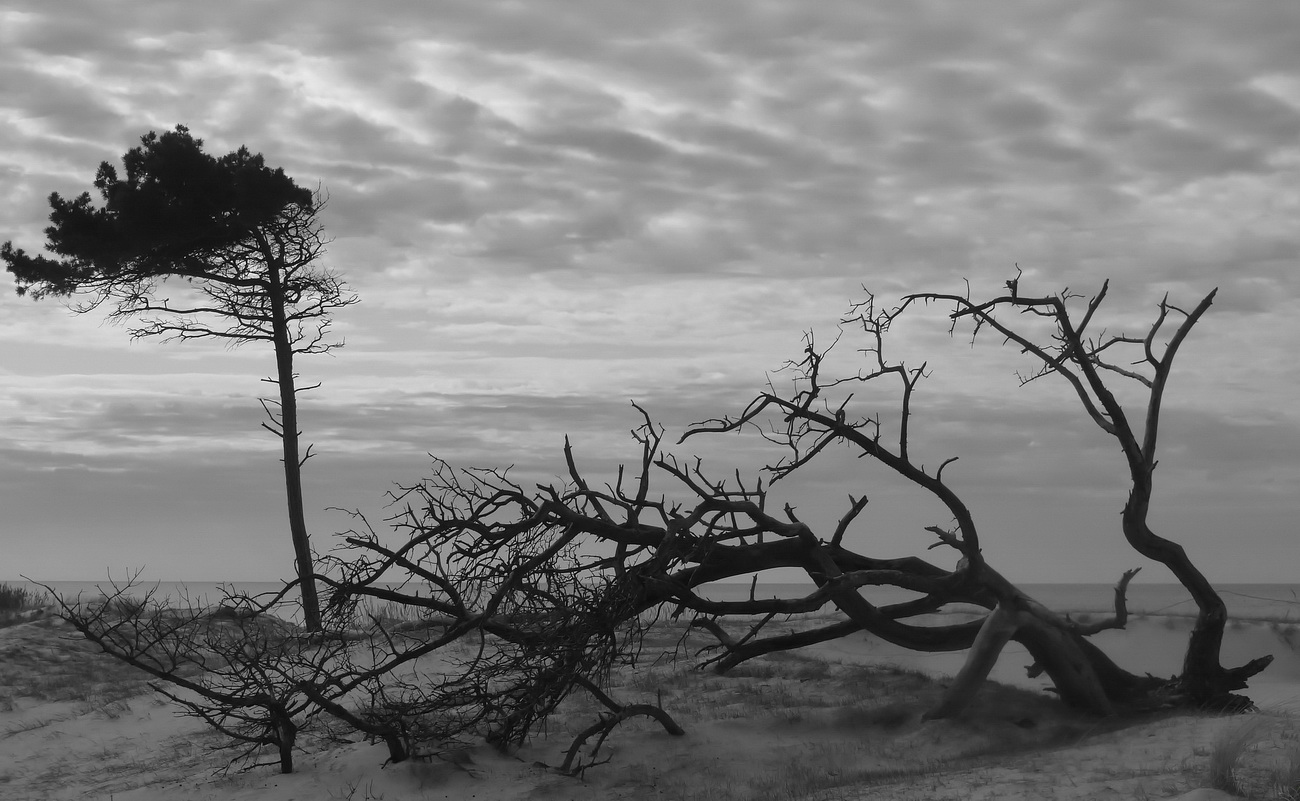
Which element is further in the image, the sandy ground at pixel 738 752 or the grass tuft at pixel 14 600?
the grass tuft at pixel 14 600

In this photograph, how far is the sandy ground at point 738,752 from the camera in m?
8.88

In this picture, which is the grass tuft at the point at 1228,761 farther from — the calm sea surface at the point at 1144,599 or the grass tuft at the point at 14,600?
the grass tuft at the point at 14,600

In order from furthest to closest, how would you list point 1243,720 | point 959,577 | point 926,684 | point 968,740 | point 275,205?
point 275,205, point 926,684, point 959,577, point 968,740, point 1243,720

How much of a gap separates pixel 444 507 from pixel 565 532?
1.19m

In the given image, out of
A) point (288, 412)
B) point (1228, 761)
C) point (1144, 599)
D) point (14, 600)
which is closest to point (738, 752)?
point (1228, 761)

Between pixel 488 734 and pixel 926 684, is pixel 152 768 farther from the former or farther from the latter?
pixel 926 684

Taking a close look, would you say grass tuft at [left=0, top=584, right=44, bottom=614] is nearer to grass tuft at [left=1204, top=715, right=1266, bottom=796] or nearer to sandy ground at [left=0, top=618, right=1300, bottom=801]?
sandy ground at [left=0, top=618, right=1300, bottom=801]


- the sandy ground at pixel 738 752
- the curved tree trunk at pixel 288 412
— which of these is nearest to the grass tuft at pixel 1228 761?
the sandy ground at pixel 738 752

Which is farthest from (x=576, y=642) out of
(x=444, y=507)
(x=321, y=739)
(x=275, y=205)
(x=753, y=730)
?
(x=275, y=205)

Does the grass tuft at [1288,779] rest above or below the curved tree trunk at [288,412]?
below

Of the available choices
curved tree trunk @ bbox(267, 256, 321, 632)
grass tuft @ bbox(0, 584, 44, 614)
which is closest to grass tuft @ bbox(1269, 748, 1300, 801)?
curved tree trunk @ bbox(267, 256, 321, 632)

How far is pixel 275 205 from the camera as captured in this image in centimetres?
1962

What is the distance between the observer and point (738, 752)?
426 inches

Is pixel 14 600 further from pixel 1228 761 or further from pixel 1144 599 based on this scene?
pixel 1144 599
